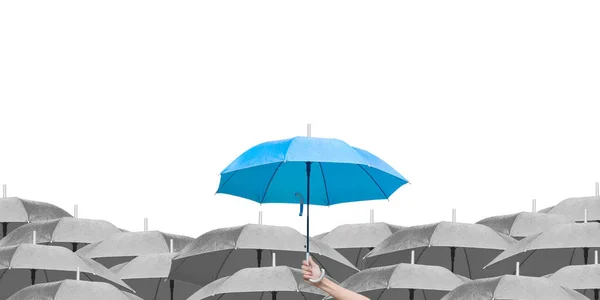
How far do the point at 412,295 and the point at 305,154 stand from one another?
8150 millimetres

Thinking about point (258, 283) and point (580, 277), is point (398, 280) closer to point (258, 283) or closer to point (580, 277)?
point (258, 283)

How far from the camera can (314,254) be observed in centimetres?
1895

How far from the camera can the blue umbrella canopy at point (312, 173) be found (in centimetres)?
995

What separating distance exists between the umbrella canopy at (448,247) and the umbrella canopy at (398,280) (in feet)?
8.59

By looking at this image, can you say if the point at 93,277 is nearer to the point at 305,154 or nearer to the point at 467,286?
the point at 467,286

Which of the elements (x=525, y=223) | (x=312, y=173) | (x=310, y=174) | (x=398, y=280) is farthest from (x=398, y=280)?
(x=310, y=174)

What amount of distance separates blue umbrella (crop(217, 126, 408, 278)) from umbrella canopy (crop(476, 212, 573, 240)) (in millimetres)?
11128

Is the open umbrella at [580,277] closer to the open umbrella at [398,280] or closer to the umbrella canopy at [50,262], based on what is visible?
the open umbrella at [398,280]

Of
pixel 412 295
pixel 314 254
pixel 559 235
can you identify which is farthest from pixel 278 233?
pixel 559 235

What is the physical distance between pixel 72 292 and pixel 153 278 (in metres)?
4.28

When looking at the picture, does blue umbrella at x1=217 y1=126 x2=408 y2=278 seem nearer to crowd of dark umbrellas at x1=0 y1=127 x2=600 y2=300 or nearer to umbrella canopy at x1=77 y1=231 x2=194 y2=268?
crowd of dark umbrellas at x1=0 y1=127 x2=600 y2=300

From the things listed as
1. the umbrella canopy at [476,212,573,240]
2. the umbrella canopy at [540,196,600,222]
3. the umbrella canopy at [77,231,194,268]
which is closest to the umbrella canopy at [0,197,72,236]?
the umbrella canopy at [77,231,194,268]

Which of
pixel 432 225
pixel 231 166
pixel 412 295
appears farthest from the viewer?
pixel 432 225

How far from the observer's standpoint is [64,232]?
73.7ft
